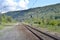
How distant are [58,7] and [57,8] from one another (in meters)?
2.32

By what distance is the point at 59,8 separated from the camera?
19600 centimetres

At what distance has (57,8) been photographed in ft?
650

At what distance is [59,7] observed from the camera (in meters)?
195

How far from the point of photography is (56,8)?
199000 mm

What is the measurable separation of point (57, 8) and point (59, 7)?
3381mm

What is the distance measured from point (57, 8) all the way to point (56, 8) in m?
1.17

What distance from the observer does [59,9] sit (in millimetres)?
197875

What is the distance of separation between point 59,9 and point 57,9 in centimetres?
199

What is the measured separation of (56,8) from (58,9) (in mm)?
2301

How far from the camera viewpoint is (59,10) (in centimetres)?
19325

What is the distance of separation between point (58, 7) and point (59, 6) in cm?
142

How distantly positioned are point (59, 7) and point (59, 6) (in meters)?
4.61

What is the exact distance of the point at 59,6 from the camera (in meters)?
200

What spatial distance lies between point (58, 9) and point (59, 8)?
2504 millimetres
